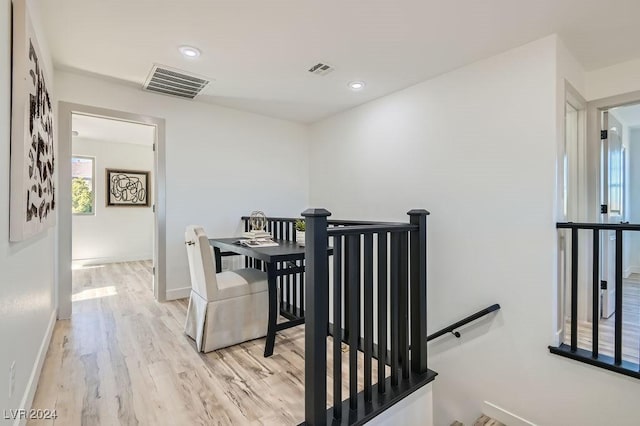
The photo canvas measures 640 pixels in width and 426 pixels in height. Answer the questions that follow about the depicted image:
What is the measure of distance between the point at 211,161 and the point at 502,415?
394cm

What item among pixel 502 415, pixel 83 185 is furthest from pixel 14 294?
pixel 83 185

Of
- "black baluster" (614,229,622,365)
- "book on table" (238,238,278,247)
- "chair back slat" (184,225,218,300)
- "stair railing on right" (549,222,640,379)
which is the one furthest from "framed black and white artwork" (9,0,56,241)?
"black baluster" (614,229,622,365)

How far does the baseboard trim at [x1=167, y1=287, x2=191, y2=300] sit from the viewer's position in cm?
360

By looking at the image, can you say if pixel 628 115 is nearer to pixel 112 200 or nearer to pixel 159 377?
pixel 159 377

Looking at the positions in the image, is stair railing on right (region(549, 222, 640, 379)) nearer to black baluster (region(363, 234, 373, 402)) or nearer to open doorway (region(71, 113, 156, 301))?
black baluster (region(363, 234, 373, 402))

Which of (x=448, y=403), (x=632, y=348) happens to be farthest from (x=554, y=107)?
(x=448, y=403)

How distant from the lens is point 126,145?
632 cm

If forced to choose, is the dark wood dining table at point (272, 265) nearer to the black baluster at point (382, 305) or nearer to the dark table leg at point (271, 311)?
the dark table leg at point (271, 311)

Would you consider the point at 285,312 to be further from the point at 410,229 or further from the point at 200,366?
the point at 410,229

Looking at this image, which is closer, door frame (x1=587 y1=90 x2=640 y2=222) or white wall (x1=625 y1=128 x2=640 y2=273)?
door frame (x1=587 y1=90 x2=640 y2=222)

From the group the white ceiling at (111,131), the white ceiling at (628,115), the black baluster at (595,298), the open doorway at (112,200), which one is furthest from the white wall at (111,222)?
the white ceiling at (628,115)

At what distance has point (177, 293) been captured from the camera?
12.0 feet

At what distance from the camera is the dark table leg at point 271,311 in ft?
7.74

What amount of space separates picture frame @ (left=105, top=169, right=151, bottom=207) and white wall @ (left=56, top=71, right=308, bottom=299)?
354 centimetres
